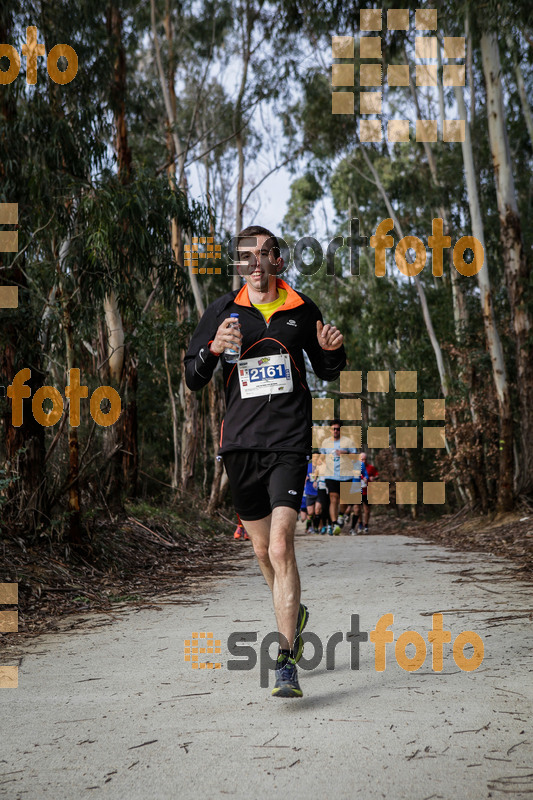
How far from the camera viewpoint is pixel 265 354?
416 cm

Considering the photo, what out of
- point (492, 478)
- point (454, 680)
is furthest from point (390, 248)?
point (454, 680)

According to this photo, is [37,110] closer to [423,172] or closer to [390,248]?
[423,172]

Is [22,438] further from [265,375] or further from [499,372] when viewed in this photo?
[499,372]

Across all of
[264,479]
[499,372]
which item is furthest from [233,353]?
[499,372]

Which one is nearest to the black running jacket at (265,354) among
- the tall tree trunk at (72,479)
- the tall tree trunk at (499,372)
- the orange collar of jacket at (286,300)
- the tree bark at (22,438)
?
the orange collar of jacket at (286,300)

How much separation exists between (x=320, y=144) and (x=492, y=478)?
11.3 meters

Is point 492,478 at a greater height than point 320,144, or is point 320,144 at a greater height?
point 320,144

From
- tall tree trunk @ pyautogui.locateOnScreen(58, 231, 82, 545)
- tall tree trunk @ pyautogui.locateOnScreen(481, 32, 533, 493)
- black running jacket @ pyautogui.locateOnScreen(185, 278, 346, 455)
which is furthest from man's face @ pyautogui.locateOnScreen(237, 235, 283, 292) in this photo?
tall tree trunk @ pyautogui.locateOnScreen(481, 32, 533, 493)

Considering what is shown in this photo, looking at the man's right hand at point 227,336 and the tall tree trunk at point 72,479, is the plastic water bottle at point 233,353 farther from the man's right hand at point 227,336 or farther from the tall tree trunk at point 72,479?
the tall tree trunk at point 72,479

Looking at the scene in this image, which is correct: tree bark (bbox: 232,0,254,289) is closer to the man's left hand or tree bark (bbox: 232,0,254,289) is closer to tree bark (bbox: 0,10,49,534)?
tree bark (bbox: 0,10,49,534)

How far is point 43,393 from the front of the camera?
811 cm

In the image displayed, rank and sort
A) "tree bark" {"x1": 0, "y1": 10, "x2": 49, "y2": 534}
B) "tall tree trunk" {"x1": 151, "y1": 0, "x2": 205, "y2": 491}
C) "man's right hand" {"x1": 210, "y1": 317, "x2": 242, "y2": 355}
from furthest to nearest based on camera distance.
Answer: "tall tree trunk" {"x1": 151, "y1": 0, "x2": 205, "y2": 491}, "tree bark" {"x1": 0, "y1": 10, "x2": 49, "y2": 534}, "man's right hand" {"x1": 210, "y1": 317, "x2": 242, "y2": 355}

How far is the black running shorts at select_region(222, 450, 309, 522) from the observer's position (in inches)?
157

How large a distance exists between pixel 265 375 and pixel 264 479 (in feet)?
1.61
